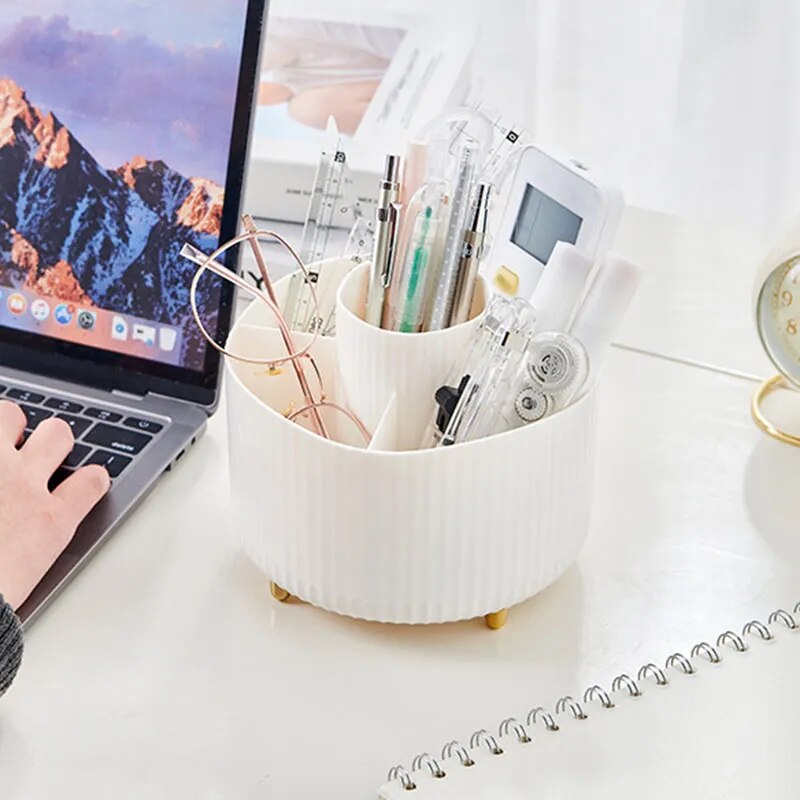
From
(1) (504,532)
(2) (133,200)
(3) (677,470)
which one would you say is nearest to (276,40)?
(2) (133,200)

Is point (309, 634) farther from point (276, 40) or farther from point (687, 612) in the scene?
point (276, 40)

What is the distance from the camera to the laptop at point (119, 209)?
28.0 inches

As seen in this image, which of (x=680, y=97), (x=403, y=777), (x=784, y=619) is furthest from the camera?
(x=680, y=97)

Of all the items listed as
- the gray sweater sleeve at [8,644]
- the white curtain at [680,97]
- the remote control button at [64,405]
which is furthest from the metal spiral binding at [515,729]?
the white curtain at [680,97]

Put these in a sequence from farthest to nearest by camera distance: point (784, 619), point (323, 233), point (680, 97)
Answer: point (680, 97) → point (323, 233) → point (784, 619)

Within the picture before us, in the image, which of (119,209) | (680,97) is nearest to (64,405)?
(119,209)

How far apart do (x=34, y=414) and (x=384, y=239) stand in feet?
0.91

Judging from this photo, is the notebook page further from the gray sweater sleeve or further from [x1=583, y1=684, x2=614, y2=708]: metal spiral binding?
the gray sweater sleeve

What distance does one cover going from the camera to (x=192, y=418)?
0.75 m

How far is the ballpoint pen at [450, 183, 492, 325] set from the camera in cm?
58

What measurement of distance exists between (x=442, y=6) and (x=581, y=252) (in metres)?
0.64

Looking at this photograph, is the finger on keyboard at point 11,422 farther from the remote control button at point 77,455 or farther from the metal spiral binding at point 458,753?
the metal spiral binding at point 458,753

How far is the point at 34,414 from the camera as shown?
2.46ft

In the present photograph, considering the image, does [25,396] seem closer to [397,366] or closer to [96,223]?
[96,223]
